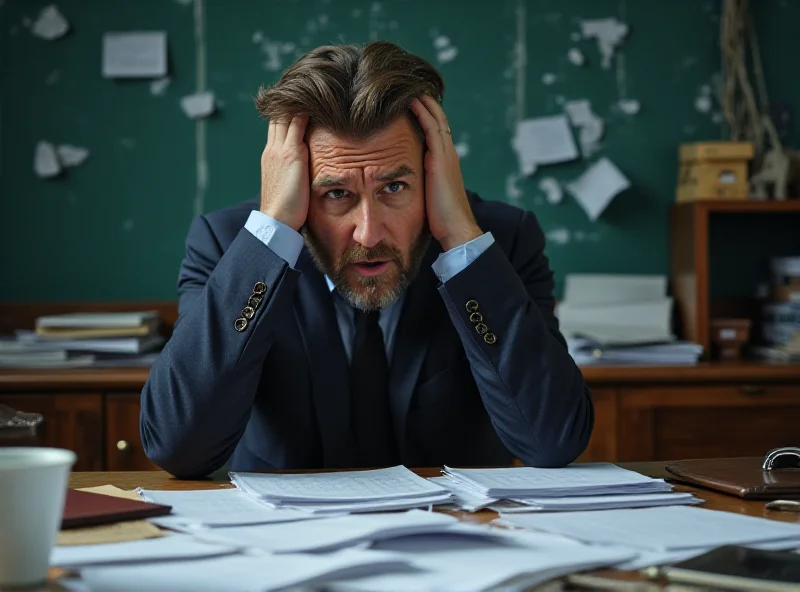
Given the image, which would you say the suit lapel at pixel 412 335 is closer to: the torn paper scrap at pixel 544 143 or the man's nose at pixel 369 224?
the man's nose at pixel 369 224

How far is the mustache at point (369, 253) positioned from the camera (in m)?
1.63

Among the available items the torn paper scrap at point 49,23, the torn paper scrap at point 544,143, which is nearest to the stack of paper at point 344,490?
the torn paper scrap at point 544,143

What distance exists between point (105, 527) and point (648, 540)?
1.71 ft

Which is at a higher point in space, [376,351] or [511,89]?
[511,89]

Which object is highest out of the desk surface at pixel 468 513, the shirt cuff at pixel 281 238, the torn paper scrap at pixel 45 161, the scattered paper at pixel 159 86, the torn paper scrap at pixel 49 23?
the torn paper scrap at pixel 49 23

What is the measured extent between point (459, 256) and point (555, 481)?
45 cm

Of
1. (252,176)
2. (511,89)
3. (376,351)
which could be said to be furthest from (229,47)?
(376,351)

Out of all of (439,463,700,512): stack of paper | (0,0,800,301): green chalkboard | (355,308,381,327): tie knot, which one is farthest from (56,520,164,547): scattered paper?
(0,0,800,301): green chalkboard

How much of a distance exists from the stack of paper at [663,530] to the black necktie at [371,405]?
0.62m

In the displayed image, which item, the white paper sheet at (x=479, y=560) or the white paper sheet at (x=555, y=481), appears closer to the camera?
the white paper sheet at (x=479, y=560)

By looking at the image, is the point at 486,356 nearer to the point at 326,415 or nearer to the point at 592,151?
the point at 326,415

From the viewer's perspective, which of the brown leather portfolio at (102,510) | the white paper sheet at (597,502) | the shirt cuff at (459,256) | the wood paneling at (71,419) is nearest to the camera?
the brown leather portfolio at (102,510)

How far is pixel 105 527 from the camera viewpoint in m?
1.01

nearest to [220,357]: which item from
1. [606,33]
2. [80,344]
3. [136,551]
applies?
[136,551]
